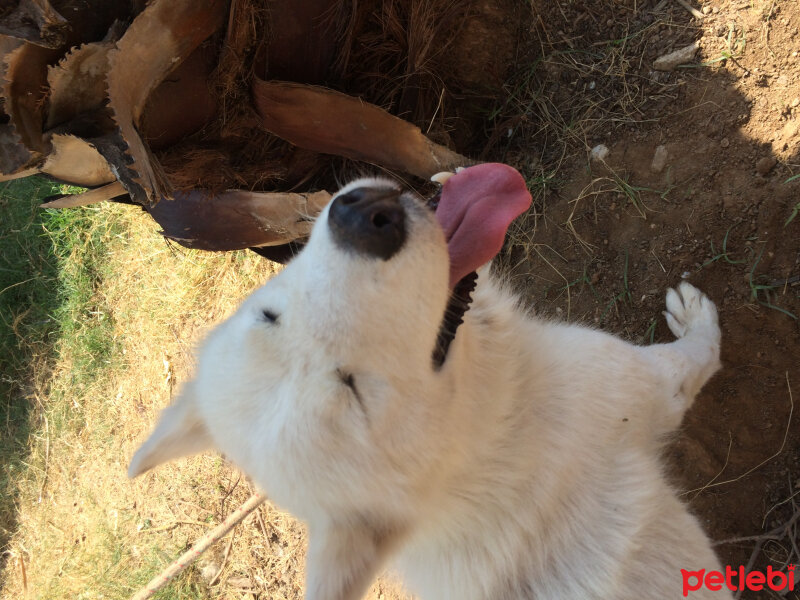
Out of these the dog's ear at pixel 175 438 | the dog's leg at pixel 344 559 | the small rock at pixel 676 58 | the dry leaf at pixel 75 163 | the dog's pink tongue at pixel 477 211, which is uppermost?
the small rock at pixel 676 58

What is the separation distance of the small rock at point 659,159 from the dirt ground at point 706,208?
0.4 inches

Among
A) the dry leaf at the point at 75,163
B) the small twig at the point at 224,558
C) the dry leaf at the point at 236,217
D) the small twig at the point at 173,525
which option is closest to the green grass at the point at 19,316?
the small twig at the point at 173,525

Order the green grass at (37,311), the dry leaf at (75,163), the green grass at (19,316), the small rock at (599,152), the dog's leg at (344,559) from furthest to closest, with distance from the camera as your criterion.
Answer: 1. the green grass at (19,316)
2. the green grass at (37,311)
3. the small rock at (599,152)
4. the dry leaf at (75,163)
5. the dog's leg at (344,559)

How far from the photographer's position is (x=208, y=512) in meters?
4.02

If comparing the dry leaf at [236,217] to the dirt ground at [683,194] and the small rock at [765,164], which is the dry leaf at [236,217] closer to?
the dirt ground at [683,194]

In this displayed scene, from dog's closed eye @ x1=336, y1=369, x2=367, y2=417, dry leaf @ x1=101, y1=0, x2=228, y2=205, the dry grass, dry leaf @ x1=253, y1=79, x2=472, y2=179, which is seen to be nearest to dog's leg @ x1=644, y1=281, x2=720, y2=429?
dry leaf @ x1=253, y1=79, x2=472, y2=179

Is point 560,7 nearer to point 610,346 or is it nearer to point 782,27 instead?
point 782,27

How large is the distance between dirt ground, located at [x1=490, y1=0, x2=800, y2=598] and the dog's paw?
4.2 inches

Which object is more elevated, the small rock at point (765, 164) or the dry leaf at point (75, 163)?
the small rock at point (765, 164)

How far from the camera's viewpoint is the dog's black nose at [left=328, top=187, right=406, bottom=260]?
1.39 m

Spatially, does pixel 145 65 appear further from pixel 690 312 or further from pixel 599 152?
pixel 690 312

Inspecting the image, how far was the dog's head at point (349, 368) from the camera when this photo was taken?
143 cm

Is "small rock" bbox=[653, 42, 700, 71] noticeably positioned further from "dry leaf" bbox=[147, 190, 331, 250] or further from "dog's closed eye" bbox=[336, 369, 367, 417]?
"dog's closed eye" bbox=[336, 369, 367, 417]

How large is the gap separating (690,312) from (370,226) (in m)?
1.87
